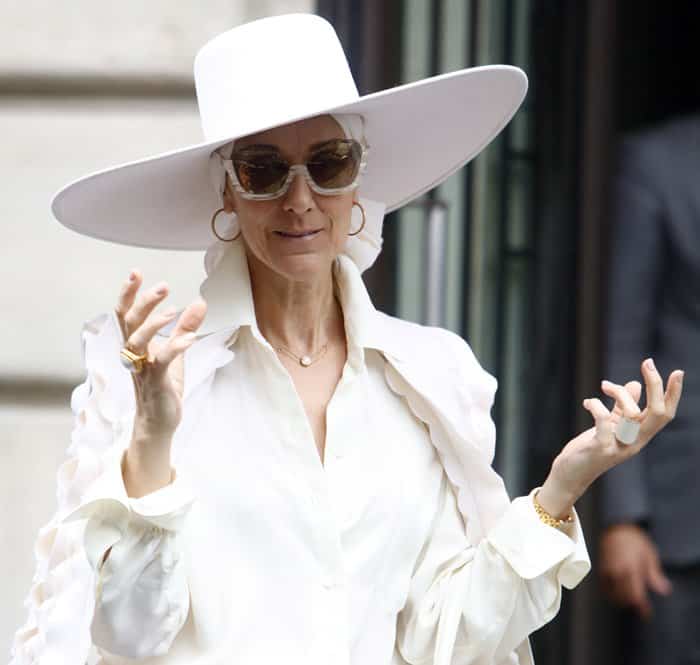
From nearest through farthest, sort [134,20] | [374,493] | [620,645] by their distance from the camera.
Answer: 1. [374,493]
2. [134,20]
3. [620,645]

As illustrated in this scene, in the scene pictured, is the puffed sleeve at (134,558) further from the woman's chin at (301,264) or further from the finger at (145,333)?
the woman's chin at (301,264)

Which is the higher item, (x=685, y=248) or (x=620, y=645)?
(x=685, y=248)

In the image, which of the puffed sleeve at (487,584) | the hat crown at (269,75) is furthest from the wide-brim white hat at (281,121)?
the puffed sleeve at (487,584)

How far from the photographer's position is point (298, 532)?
314cm

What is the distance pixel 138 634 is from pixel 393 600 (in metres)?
0.49

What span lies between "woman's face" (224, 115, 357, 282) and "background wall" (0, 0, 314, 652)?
5.41ft

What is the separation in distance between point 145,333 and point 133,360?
51 millimetres

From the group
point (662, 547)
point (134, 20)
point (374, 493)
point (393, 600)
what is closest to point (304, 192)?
point (374, 493)

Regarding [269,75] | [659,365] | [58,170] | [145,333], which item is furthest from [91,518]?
[659,365]

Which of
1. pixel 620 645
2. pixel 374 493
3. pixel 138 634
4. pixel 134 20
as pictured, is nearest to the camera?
pixel 138 634

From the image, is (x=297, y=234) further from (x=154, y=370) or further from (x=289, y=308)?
(x=154, y=370)

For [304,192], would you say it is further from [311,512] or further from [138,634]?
[138,634]

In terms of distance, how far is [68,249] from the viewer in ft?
16.3

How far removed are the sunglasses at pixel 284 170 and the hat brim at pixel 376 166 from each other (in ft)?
0.21
